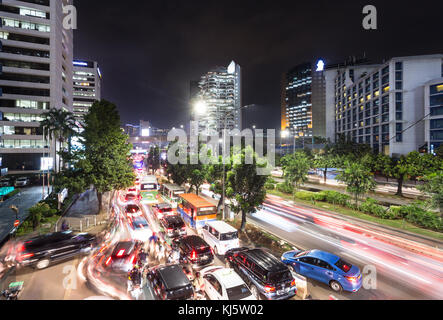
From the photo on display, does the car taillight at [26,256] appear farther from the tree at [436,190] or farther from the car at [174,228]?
the tree at [436,190]

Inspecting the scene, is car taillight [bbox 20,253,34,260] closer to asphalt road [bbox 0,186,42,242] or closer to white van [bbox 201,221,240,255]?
asphalt road [bbox 0,186,42,242]

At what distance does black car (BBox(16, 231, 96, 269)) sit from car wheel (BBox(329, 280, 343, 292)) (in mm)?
15967

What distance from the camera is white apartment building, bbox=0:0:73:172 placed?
5262 cm

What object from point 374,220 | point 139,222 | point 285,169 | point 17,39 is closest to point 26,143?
point 17,39

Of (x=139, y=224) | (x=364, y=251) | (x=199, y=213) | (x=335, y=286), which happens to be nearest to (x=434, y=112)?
(x=364, y=251)

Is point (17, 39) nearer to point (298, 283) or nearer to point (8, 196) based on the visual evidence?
point (8, 196)

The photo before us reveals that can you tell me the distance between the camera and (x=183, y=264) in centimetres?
1409

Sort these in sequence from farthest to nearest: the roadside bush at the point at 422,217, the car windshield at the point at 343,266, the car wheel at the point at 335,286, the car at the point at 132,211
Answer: the car at the point at 132,211 < the roadside bush at the point at 422,217 < the car windshield at the point at 343,266 < the car wheel at the point at 335,286

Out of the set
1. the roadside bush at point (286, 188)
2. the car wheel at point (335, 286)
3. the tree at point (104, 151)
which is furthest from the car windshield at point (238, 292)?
the roadside bush at point (286, 188)

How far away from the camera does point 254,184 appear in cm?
1852

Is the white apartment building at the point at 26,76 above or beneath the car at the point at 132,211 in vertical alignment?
above

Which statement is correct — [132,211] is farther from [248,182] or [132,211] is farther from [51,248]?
[248,182]

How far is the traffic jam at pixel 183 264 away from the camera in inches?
409

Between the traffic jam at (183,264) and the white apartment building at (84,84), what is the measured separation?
416 feet
